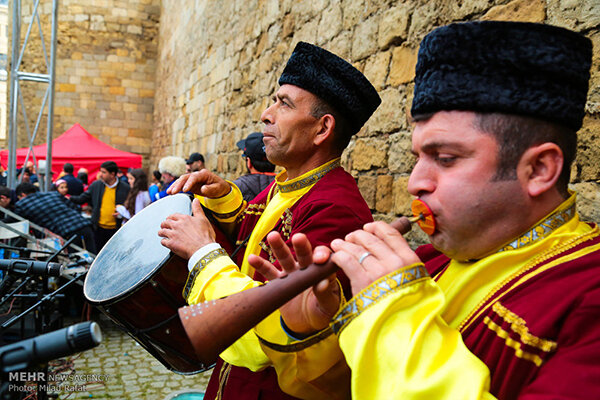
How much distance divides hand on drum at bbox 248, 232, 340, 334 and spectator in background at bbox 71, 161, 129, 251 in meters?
6.29

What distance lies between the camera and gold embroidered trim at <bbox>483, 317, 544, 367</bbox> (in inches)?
32.7

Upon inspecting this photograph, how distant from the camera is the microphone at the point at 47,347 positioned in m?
0.80

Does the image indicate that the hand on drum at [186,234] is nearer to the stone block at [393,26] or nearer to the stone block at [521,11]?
the stone block at [521,11]

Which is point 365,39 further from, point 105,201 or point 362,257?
point 105,201

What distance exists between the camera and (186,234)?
1.42 metres

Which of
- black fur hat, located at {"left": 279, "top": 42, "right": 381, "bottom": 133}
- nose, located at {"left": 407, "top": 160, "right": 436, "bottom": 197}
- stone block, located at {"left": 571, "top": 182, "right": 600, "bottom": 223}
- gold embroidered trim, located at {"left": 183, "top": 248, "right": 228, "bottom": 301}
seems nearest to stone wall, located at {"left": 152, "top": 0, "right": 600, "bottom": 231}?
stone block, located at {"left": 571, "top": 182, "right": 600, "bottom": 223}

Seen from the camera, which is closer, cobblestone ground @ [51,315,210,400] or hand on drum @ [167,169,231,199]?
hand on drum @ [167,169,231,199]

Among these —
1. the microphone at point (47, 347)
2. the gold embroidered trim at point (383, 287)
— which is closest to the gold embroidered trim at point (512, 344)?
the gold embroidered trim at point (383, 287)

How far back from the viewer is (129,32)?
15656mm

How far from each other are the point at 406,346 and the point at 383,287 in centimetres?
11

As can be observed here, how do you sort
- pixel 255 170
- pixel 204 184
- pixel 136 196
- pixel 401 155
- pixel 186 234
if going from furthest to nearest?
pixel 136 196, pixel 255 170, pixel 401 155, pixel 204 184, pixel 186 234

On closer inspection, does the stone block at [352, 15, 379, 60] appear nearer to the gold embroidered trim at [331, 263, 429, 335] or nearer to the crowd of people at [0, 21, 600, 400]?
the crowd of people at [0, 21, 600, 400]

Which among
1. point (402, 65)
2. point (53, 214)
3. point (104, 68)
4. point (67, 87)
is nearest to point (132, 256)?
point (402, 65)

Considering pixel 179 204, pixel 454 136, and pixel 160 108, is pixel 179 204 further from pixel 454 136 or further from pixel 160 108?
pixel 160 108
